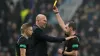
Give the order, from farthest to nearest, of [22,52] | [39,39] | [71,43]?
[22,52]
[39,39]
[71,43]

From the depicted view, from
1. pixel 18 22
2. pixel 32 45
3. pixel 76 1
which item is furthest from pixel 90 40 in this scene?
pixel 32 45

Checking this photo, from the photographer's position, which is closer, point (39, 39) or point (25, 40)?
point (39, 39)

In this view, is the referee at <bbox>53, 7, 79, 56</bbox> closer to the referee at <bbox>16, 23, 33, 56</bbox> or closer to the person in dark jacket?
the person in dark jacket

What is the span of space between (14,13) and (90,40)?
310 cm

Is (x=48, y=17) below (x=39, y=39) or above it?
above

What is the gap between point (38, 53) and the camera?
870 centimetres

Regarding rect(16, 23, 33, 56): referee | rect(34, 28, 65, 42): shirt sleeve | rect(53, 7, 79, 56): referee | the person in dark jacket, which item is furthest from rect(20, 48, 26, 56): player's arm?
rect(53, 7, 79, 56): referee

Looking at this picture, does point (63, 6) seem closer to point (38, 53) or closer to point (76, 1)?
point (76, 1)

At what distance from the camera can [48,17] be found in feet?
57.6

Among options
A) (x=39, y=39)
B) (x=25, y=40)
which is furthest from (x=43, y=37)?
(x=25, y=40)

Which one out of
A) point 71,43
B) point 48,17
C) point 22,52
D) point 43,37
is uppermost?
point 48,17

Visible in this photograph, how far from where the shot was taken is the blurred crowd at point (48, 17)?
669 inches

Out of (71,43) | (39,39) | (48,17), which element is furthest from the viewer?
(48,17)

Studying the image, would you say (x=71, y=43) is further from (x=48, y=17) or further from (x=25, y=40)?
(x=48, y=17)
